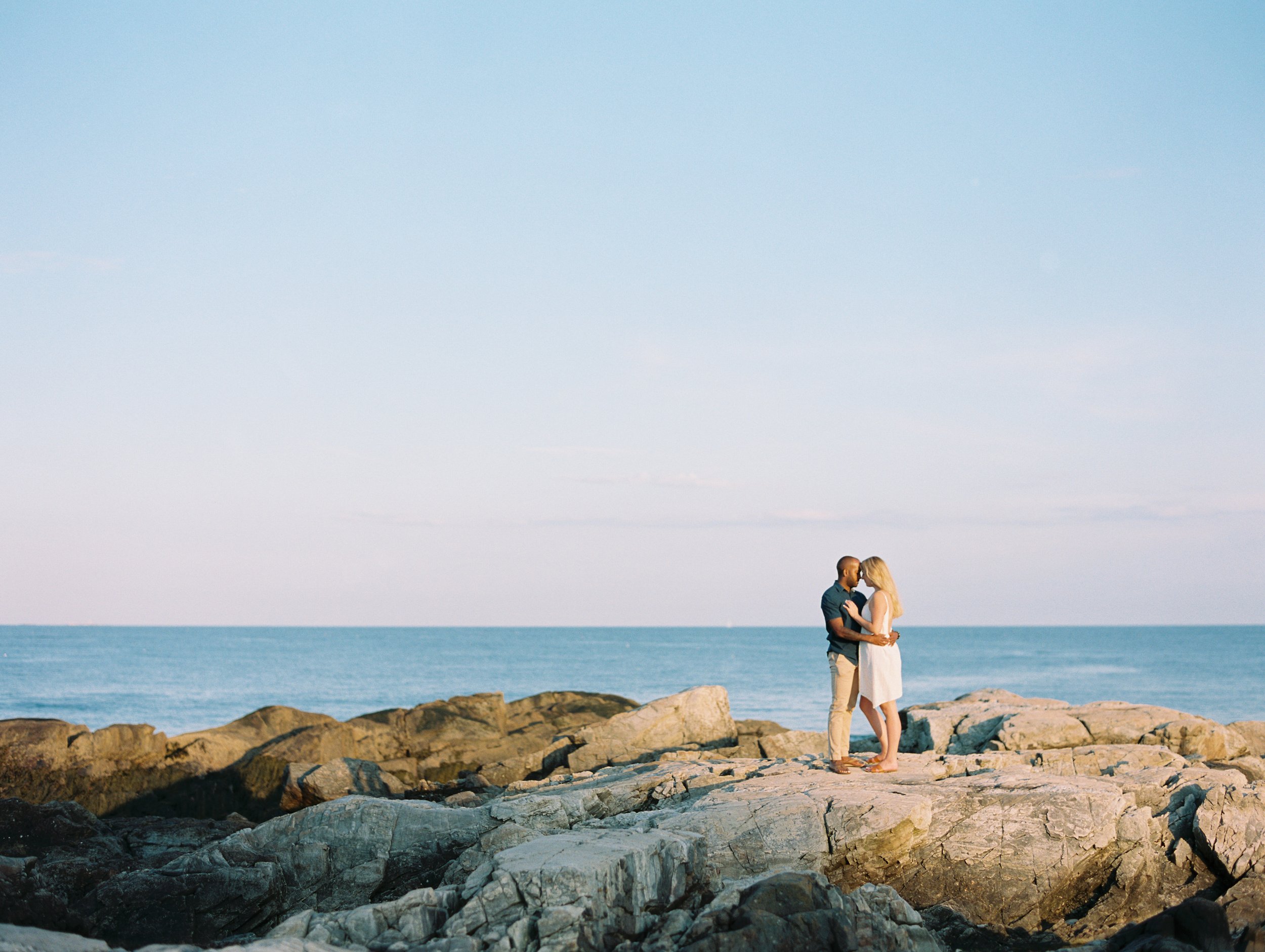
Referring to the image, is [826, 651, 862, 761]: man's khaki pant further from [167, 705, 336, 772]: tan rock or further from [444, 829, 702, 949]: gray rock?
[167, 705, 336, 772]: tan rock

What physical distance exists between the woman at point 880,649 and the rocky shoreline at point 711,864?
2.97 ft

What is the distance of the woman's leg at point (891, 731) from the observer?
10852mm

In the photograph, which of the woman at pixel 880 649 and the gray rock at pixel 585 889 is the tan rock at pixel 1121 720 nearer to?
the woman at pixel 880 649

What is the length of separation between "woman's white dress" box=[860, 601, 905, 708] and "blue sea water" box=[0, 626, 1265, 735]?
70.0 ft

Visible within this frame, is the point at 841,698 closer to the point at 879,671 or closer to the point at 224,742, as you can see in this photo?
the point at 879,671

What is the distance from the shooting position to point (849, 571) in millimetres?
10828

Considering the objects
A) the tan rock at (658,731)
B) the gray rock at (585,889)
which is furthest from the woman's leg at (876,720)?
the tan rock at (658,731)

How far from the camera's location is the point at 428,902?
786 centimetres

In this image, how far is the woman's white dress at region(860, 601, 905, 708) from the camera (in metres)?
10.7

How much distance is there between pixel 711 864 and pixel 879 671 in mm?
2950

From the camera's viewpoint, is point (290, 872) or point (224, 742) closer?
point (290, 872)

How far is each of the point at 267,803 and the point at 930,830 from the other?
1549cm

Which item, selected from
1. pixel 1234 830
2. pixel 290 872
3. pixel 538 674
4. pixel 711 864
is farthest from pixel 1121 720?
pixel 538 674

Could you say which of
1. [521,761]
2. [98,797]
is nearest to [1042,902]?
[521,761]
